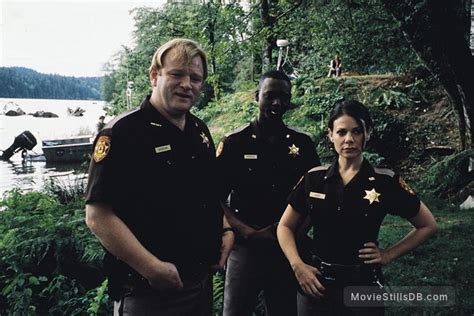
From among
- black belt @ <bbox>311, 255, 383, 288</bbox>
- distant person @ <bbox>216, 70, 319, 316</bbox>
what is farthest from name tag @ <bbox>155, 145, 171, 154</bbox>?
black belt @ <bbox>311, 255, 383, 288</bbox>

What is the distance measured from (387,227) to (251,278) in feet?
13.3

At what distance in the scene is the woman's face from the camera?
2289 millimetres

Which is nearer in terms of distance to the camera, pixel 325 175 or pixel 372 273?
pixel 372 273

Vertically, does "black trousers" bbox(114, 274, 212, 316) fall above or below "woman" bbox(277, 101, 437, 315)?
below

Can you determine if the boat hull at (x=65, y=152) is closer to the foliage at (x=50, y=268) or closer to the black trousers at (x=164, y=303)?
the foliage at (x=50, y=268)

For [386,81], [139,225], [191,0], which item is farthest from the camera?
[191,0]

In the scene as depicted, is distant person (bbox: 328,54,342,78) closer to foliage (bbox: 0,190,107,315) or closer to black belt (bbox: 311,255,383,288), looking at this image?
foliage (bbox: 0,190,107,315)

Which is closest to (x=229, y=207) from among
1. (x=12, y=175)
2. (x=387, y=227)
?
(x=387, y=227)

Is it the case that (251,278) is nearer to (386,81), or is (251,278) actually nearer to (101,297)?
(101,297)

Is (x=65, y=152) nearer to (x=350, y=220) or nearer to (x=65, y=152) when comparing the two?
(x=65, y=152)

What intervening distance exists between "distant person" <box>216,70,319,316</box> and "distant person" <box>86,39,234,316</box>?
23.0 inches

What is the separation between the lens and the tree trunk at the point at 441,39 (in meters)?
5.91

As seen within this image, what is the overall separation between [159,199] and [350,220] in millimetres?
1047

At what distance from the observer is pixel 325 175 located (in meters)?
2.40
